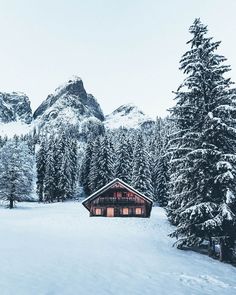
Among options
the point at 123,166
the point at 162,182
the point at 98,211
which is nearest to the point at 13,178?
the point at 98,211

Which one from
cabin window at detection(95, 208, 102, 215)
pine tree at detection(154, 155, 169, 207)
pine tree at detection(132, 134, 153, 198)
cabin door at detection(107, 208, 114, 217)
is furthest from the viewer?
pine tree at detection(154, 155, 169, 207)

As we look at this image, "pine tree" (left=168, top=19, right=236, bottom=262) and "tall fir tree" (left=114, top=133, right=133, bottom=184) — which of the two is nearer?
"pine tree" (left=168, top=19, right=236, bottom=262)

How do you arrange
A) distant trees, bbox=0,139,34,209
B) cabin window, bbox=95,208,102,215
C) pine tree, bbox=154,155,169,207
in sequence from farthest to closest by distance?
pine tree, bbox=154,155,169,207
distant trees, bbox=0,139,34,209
cabin window, bbox=95,208,102,215

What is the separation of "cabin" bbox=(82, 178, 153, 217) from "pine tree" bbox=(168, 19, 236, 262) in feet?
76.4

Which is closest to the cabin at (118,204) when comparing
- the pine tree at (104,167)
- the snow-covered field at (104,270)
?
the pine tree at (104,167)

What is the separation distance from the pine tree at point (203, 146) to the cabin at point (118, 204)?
2330 centimetres

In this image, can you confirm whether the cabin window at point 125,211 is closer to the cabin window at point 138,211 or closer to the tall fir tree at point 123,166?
the cabin window at point 138,211

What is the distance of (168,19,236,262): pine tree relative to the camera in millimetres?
17812

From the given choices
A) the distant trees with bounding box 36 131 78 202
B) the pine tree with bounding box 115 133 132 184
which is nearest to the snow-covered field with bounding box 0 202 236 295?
the pine tree with bounding box 115 133 132 184

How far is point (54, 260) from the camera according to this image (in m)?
14.6

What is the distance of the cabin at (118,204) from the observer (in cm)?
4447

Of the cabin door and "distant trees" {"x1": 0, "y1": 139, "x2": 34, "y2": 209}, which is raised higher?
"distant trees" {"x1": 0, "y1": 139, "x2": 34, "y2": 209}

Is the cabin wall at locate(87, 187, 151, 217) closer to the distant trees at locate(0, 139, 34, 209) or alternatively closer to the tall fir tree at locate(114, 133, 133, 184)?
the distant trees at locate(0, 139, 34, 209)

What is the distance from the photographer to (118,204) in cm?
4466
